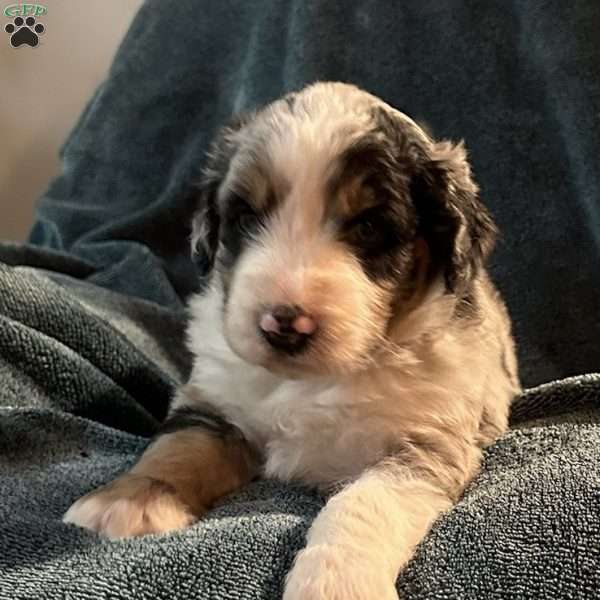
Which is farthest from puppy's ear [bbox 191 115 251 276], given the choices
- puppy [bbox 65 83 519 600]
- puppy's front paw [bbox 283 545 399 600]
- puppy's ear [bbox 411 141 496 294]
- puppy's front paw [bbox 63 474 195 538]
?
puppy's front paw [bbox 283 545 399 600]

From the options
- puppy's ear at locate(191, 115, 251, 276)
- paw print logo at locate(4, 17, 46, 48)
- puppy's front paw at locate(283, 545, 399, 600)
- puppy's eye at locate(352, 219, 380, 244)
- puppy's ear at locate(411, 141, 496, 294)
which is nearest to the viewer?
puppy's front paw at locate(283, 545, 399, 600)

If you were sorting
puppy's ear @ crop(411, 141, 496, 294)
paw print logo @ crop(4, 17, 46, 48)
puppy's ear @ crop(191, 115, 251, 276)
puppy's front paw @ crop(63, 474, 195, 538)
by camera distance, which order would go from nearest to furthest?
puppy's front paw @ crop(63, 474, 195, 538) < puppy's ear @ crop(411, 141, 496, 294) < puppy's ear @ crop(191, 115, 251, 276) < paw print logo @ crop(4, 17, 46, 48)

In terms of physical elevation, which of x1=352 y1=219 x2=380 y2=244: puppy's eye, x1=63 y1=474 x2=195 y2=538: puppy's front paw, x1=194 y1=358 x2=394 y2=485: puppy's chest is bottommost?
x1=194 y1=358 x2=394 y2=485: puppy's chest

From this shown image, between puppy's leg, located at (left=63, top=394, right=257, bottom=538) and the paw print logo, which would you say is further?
the paw print logo

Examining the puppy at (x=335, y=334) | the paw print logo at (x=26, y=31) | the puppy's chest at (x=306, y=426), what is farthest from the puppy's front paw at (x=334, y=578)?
the paw print logo at (x=26, y=31)

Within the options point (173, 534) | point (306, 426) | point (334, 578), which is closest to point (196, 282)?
point (306, 426)

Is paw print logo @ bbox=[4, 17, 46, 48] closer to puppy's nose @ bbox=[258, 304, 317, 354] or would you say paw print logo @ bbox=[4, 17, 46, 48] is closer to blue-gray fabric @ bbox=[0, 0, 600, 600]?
blue-gray fabric @ bbox=[0, 0, 600, 600]

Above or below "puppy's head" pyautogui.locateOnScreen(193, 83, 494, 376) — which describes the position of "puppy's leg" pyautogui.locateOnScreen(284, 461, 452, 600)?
below
